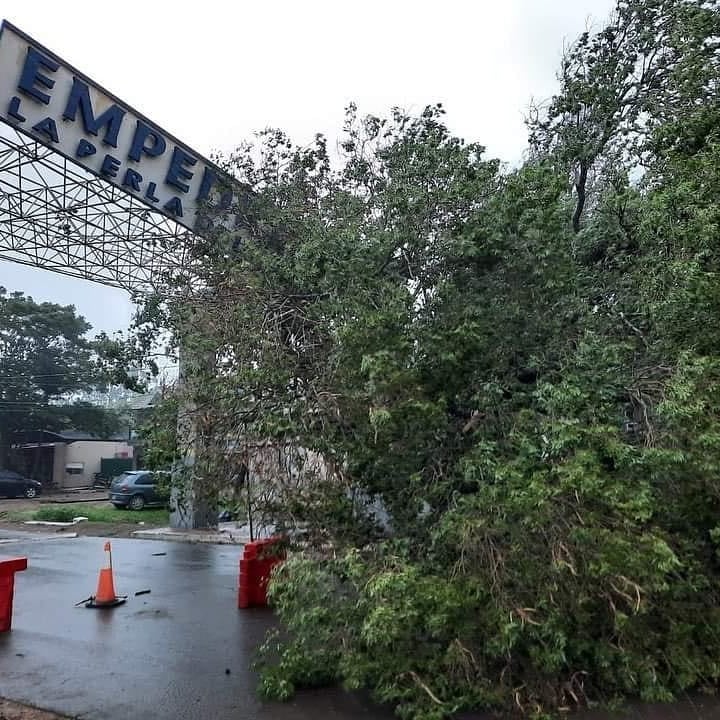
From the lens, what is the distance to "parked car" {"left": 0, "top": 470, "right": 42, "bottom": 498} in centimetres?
2870

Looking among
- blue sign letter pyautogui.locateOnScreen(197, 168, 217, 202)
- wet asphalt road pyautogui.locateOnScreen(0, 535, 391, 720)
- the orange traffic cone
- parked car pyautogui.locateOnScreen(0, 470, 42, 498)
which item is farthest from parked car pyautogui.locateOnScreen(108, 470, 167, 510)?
the orange traffic cone

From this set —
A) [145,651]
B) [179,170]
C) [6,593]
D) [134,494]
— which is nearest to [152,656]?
[145,651]

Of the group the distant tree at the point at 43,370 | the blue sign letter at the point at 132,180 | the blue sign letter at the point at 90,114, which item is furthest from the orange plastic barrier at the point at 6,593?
the distant tree at the point at 43,370

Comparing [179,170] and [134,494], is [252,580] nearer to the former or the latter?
[179,170]

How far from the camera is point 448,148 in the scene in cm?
715

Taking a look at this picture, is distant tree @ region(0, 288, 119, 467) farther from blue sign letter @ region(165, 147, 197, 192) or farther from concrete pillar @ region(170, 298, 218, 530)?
concrete pillar @ region(170, 298, 218, 530)

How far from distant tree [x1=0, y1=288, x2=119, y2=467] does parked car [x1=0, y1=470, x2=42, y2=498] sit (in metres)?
7.63

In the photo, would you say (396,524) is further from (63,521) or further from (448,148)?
(63,521)

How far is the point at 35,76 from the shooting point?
1199cm

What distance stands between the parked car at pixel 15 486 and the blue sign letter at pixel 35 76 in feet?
69.5

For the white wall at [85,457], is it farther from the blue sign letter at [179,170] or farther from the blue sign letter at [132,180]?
the blue sign letter at [179,170]

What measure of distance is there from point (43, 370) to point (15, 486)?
1149 cm

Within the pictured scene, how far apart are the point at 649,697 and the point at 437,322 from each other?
128 inches

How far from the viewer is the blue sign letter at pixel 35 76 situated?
11906mm
